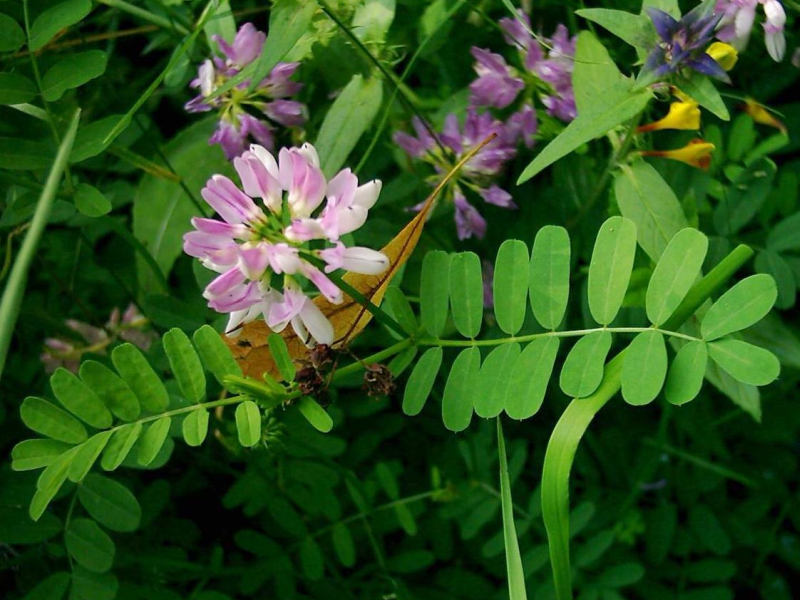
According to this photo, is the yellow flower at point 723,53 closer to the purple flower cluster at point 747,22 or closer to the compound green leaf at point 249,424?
the purple flower cluster at point 747,22

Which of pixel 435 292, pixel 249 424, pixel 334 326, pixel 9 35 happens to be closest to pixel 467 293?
pixel 435 292

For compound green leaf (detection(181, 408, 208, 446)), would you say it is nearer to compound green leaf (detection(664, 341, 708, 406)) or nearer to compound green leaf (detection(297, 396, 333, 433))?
compound green leaf (detection(297, 396, 333, 433))

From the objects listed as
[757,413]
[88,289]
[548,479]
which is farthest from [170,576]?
[757,413]

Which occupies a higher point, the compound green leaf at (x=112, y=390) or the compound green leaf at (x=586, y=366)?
the compound green leaf at (x=586, y=366)

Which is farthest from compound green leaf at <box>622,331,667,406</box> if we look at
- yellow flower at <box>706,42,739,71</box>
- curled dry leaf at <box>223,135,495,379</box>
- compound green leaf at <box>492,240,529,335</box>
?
yellow flower at <box>706,42,739,71</box>

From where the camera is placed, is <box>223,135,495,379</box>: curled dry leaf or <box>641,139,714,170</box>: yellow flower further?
<box>641,139,714,170</box>: yellow flower

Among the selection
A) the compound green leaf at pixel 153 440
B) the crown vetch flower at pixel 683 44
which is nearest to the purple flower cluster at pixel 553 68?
the crown vetch flower at pixel 683 44
